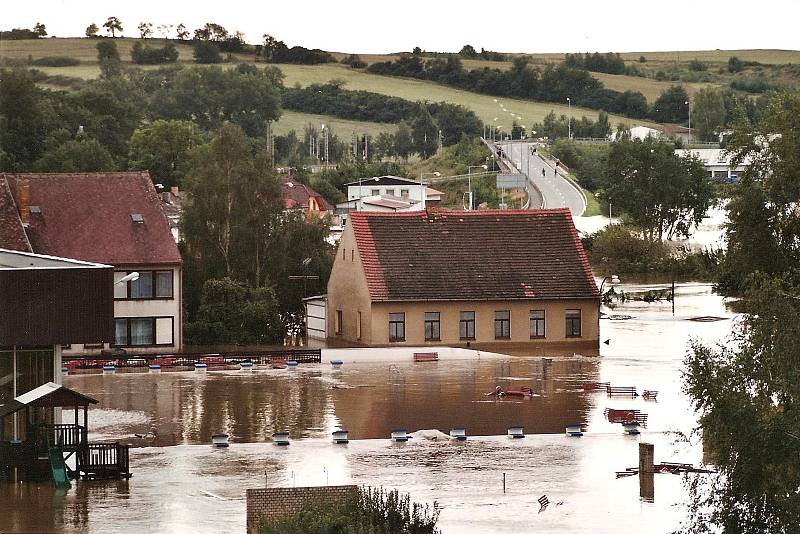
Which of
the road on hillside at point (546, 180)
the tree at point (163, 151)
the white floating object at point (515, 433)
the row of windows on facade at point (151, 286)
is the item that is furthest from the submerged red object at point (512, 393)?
the road on hillside at point (546, 180)

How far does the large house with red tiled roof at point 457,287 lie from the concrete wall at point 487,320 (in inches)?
1.2

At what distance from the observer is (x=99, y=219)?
53.1 metres

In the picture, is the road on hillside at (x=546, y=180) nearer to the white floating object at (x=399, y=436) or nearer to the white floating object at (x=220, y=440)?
the white floating object at (x=399, y=436)

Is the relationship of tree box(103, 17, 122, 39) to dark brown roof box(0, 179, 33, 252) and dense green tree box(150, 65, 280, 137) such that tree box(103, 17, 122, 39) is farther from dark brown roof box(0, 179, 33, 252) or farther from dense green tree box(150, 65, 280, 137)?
dark brown roof box(0, 179, 33, 252)

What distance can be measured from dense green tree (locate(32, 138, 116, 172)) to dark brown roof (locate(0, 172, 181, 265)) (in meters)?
32.3

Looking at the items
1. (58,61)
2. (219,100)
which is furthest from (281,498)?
(219,100)

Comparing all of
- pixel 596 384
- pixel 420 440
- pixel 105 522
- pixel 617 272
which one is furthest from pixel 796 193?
pixel 617 272

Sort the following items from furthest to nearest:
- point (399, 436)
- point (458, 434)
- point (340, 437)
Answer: point (458, 434)
point (399, 436)
point (340, 437)

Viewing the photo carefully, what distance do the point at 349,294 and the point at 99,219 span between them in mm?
8233

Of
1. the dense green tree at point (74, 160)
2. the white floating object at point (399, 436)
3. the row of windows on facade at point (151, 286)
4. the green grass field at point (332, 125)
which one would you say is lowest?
the white floating object at point (399, 436)

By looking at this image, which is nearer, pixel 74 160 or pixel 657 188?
pixel 74 160

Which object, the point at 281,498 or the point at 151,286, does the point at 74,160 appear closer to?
the point at 151,286

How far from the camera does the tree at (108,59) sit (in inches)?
7106

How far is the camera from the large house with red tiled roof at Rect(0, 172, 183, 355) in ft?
170
